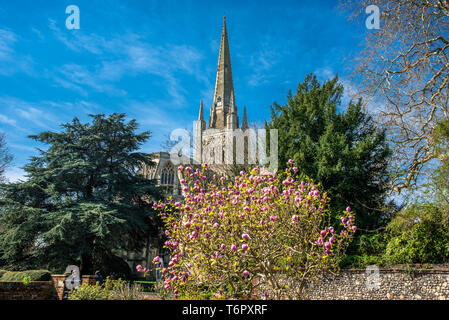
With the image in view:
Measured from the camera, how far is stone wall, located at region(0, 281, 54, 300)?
1116 cm

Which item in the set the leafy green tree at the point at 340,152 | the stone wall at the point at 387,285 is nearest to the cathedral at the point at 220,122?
the leafy green tree at the point at 340,152

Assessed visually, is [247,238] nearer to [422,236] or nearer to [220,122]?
[422,236]

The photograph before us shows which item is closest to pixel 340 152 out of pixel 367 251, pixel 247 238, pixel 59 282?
pixel 367 251

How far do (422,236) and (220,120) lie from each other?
46.6 metres

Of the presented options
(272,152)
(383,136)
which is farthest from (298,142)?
(383,136)

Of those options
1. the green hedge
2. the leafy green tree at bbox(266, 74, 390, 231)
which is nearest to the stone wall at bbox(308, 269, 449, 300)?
the leafy green tree at bbox(266, 74, 390, 231)

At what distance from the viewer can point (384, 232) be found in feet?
45.5

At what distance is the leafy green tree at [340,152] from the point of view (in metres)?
15.1

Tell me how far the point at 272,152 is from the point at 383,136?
18.9 feet

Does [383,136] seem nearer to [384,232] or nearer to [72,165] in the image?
[384,232]

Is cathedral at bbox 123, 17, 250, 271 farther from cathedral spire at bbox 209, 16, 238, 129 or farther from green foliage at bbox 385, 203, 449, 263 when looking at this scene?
green foliage at bbox 385, 203, 449, 263

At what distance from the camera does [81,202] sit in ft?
63.2

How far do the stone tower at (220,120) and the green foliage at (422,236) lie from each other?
4143cm

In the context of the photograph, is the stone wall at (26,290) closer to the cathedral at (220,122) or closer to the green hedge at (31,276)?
the green hedge at (31,276)
